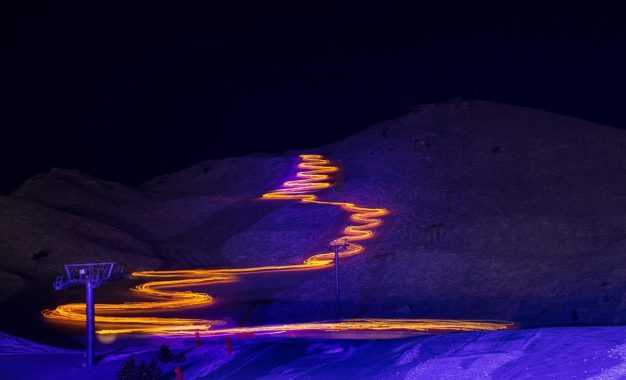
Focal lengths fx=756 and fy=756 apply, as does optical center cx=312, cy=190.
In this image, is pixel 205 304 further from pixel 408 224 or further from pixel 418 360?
pixel 418 360

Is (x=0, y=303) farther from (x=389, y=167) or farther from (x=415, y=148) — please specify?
(x=415, y=148)

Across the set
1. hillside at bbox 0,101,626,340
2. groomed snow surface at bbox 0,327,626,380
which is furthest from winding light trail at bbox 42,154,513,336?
groomed snow surface at bbox 0,327,626,380

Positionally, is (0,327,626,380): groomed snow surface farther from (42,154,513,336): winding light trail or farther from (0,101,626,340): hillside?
(0,101,626,340): hillside

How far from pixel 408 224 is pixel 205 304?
53.4ft

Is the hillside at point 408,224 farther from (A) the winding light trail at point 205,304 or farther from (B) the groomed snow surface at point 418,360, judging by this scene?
(B) the groomed snow surface at point 418,360

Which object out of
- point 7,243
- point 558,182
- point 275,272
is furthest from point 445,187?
point 7,243

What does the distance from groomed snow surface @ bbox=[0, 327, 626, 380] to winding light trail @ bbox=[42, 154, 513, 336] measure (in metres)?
7.03

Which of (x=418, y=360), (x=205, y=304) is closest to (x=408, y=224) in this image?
(x=205, y=304)

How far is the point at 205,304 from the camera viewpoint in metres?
34.6

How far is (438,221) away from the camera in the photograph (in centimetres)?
4672

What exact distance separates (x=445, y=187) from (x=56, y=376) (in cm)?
4000

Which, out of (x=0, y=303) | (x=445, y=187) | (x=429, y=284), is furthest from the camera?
(x=445, y=187)

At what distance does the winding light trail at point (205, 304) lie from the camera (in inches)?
952

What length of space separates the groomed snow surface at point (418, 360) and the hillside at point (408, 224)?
1262 cm
